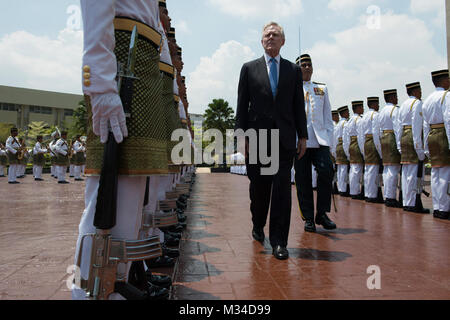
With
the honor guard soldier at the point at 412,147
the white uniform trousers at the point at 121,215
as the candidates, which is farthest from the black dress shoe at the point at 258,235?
the honor guard soldier at the point at 412,147

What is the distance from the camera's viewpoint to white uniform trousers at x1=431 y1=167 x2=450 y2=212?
19.5ft

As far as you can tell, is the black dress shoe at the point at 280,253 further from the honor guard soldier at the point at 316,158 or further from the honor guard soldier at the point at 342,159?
the honor guard soldier at the point at 342,159

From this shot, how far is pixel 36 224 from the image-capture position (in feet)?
17.6

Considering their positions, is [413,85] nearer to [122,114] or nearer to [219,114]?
[122,114]

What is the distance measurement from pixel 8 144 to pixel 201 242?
19.9 meters

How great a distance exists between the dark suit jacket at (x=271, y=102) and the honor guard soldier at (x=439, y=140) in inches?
135

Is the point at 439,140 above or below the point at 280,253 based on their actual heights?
above

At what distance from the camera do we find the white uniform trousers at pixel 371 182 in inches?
343

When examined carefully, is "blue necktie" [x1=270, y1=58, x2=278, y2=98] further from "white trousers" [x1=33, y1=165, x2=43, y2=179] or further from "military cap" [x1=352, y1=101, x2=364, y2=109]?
"white trousers" [x1=33, y1=165, x2=43, y2=179]

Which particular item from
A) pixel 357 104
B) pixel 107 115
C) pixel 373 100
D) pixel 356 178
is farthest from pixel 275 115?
pixel 357 104

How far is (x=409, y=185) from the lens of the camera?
275 inches

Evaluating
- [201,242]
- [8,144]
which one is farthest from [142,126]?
[8,144]

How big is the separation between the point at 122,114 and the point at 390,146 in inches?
294
